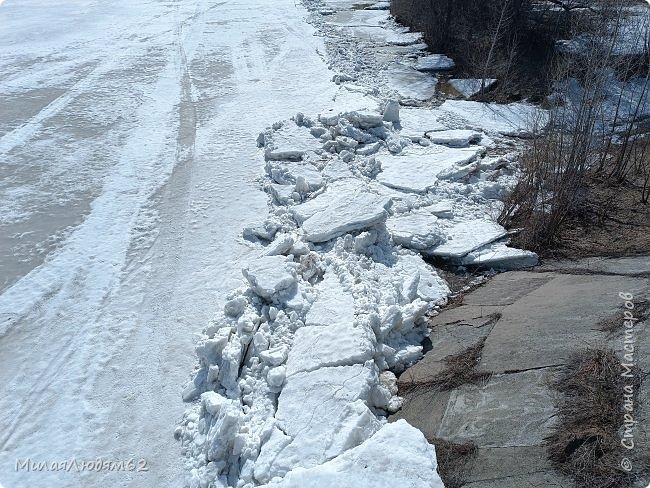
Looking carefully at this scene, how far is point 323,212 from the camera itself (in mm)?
7090

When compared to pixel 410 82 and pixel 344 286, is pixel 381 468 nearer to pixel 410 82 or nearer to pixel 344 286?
pixel 344 286

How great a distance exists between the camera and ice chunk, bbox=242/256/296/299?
225 inches

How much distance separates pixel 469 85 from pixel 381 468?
10.5m

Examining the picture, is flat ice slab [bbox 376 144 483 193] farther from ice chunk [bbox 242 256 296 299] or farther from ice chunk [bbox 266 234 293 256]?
ice chunk [bbox 242 256 296 299]

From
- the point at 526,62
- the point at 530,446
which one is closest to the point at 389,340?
the point at 530,446

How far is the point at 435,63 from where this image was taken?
14.0 metres

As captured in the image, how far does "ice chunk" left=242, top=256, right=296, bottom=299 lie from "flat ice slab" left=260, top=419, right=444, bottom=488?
7.60 feet

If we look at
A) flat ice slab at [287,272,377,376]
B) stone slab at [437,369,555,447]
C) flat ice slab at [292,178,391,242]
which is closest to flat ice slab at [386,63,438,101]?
flat ice slab at [292,178,391,242]

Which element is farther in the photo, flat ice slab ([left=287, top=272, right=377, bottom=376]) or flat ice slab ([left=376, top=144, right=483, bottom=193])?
flat ice slab ([left=376, top=144, right=483, bottom=193])

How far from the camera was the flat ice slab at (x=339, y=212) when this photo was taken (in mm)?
6652

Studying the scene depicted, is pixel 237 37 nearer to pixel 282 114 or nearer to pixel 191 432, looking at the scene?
pixel 282 114

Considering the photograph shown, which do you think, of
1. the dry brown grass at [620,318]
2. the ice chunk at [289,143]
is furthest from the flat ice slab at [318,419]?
the ice chunk at [289,143]

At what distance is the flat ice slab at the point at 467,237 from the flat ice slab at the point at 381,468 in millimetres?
3301

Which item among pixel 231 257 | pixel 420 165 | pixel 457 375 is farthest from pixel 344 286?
pixel 420 165
